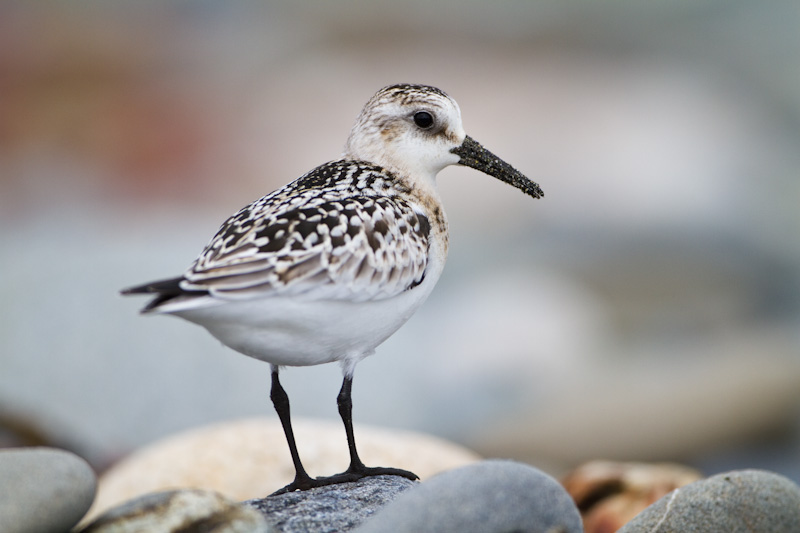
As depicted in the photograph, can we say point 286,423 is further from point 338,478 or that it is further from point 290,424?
point 338,478

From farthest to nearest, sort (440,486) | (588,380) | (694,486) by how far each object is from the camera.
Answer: (588,380), (694,486), (440,486)

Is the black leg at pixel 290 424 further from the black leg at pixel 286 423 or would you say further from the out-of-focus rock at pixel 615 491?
the out-of-focus rock at pixel 615 491

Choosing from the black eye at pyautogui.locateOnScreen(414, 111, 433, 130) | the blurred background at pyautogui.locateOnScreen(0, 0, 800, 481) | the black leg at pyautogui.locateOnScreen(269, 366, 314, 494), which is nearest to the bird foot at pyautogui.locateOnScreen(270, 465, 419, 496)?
the black leg at pyautogui.locateOnScreen(269, 366, 314, 494)

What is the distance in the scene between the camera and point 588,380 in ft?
28.3

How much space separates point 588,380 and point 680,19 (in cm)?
695

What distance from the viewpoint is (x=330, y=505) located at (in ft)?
10.7

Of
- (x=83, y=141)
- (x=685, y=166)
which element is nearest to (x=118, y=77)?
(x=83, y=141)

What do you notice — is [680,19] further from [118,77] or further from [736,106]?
[118,77]

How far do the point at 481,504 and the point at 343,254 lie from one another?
0.93 m

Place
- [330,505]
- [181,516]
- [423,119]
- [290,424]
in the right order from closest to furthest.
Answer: [181,516] → [330,505] → [290,424] → [423,119]

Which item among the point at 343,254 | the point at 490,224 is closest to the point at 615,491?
the point at 343,254

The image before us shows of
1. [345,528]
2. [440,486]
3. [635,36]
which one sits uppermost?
[635,36]

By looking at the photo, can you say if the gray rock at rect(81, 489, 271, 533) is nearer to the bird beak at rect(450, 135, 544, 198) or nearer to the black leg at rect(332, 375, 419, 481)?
the black leg at rect(332, 375, 419, 481)

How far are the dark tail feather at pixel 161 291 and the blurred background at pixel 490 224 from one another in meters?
4.63
